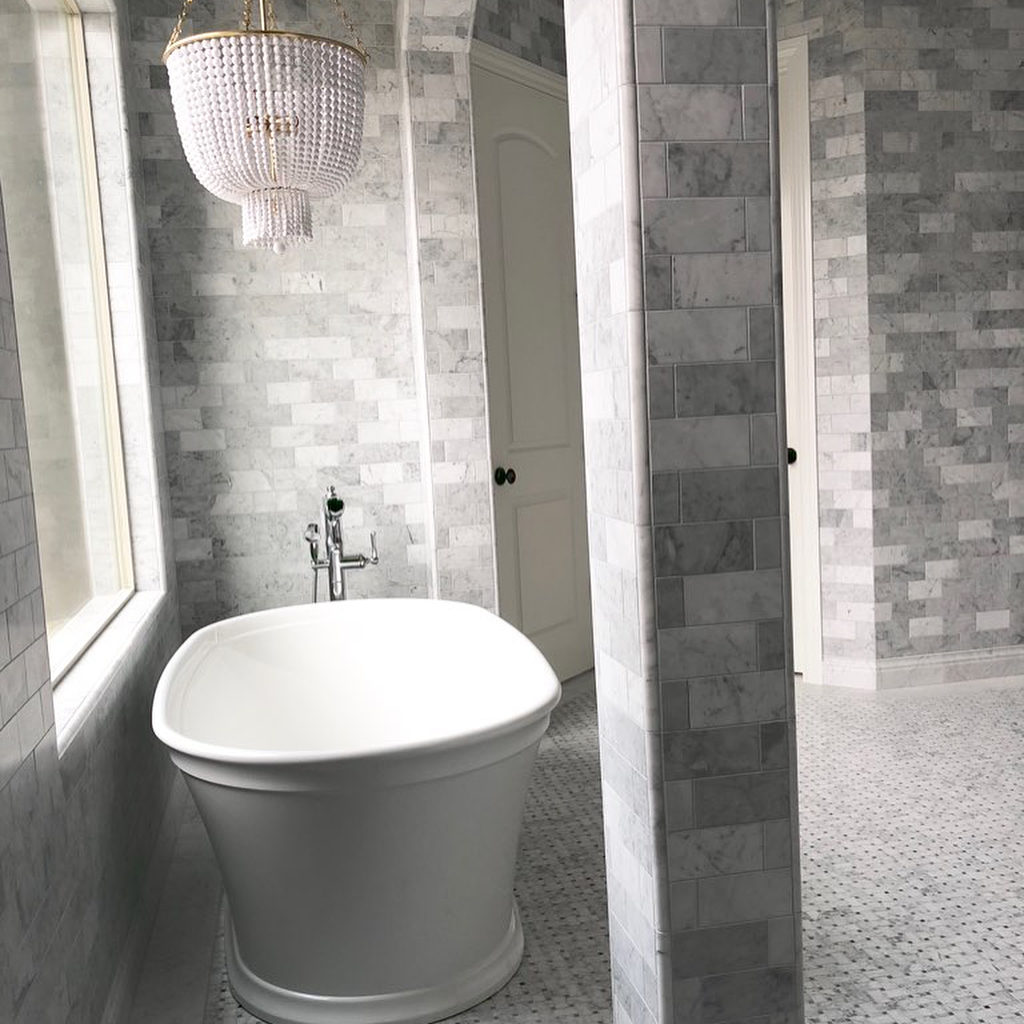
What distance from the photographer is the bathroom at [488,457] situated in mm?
1338

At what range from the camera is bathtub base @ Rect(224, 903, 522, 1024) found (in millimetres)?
2057

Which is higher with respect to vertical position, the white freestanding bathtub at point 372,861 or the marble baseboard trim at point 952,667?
the white freestanding bathtub at point 372,861

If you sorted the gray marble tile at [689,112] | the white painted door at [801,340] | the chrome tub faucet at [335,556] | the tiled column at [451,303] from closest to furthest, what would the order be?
the gray marble tile at [689,112]
the chrome tub faucet at [335,556]
the tiled column at [451,303]
the white painted door at [801,340]

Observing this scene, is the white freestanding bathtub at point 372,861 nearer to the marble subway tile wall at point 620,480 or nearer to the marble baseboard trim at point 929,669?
the marble subway tile wall at point 620,480

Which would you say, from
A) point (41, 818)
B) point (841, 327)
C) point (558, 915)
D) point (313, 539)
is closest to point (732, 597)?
point (41, 818)

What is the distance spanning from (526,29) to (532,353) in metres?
1.30

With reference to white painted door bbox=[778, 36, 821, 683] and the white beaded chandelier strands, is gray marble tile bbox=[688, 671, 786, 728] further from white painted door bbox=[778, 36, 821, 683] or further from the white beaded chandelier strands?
white painted door bbox=[778, 36, 821, 683]

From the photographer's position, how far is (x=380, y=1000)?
6.75ft

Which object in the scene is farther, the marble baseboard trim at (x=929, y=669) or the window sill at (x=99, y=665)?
the marble baseboard trim at (x=929, y=669)

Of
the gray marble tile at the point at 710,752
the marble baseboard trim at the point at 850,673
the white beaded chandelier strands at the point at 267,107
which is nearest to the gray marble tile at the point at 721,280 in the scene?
the gray marble tile at the point at 710,752

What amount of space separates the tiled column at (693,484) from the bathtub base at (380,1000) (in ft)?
2.41

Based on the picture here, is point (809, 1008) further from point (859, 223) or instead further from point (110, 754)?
point (859, 223)

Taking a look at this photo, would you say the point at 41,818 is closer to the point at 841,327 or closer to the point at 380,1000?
the point at 380,1000

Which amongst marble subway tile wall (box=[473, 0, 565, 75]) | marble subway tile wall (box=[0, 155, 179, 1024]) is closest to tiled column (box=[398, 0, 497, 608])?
marble subway tile wall (box=[473, 0, 565, 75])
